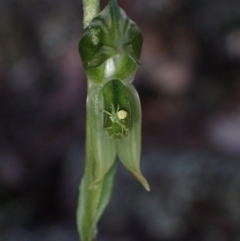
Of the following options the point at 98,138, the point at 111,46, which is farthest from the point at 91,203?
the point at 111,46

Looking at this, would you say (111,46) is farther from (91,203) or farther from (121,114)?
(91,203)

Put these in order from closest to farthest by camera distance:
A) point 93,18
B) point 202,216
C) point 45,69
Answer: point 93,18, point 202,216, point 45,69

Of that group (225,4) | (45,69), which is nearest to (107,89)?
(45,69)

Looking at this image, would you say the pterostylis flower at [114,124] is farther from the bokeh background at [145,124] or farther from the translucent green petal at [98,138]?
the bokeh background at [145,124]

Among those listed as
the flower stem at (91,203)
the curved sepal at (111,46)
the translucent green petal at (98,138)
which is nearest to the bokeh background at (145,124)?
the flower stem at (91,203)

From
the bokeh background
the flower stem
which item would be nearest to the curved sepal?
the flower stem

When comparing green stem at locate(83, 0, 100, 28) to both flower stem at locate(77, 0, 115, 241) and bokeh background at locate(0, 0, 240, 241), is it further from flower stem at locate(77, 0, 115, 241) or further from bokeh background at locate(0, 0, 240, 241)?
bokeh background at locate(0, 0, 240, 241)

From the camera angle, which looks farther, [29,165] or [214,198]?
[29,165]

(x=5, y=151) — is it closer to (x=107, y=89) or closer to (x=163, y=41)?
(x=163, y=41)
